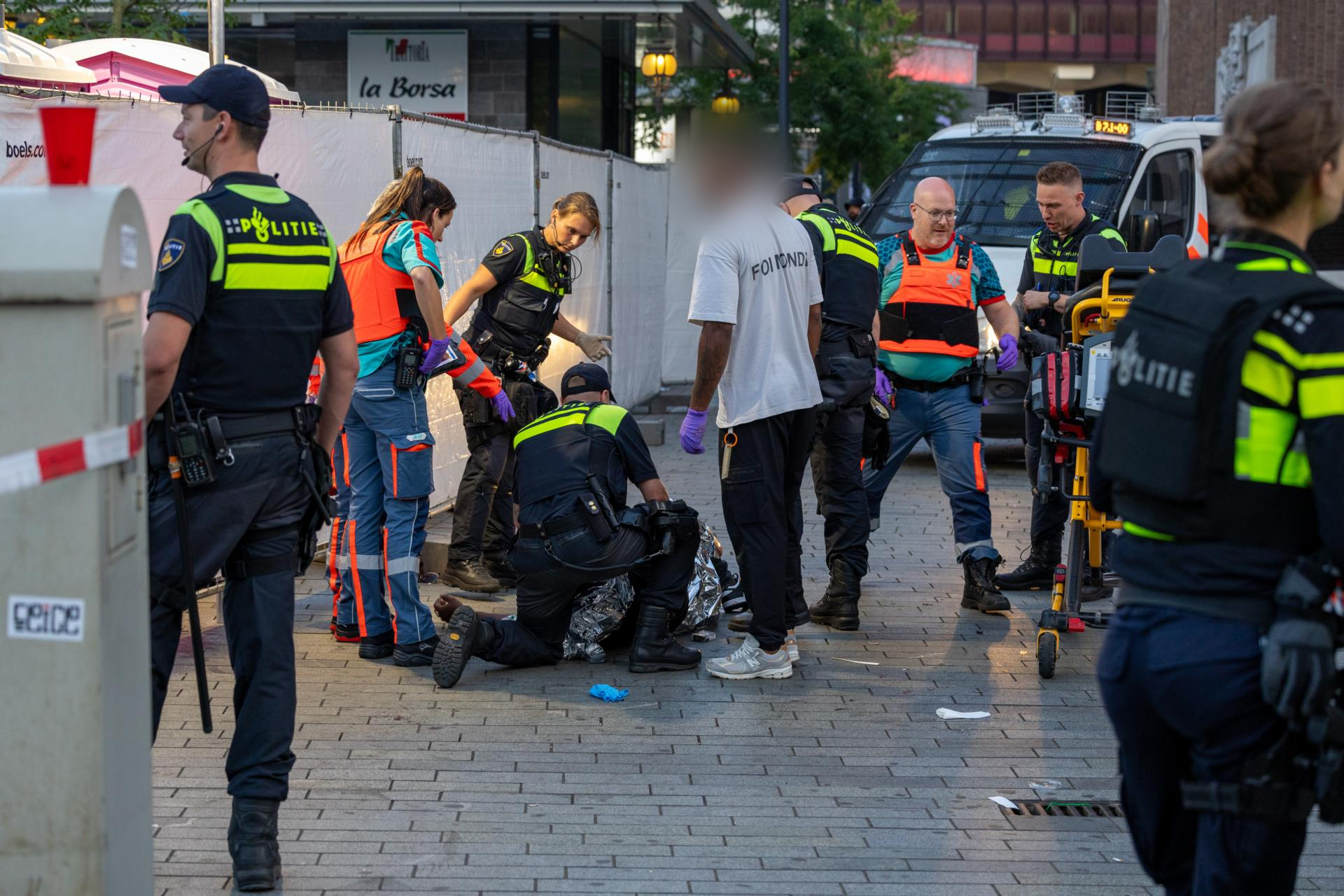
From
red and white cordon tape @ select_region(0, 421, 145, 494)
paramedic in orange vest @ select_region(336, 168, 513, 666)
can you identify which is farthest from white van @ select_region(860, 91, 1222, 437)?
red and white cordon tape @ select_region(0, 421, 145, 494)

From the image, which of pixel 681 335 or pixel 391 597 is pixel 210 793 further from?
pixel 681 335

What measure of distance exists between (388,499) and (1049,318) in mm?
3596

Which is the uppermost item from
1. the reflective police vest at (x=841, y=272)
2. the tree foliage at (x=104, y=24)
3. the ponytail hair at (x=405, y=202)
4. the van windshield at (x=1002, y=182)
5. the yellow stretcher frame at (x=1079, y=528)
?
the tree foliage at (x=104, y=24)

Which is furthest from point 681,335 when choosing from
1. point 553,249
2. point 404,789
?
point 404,789

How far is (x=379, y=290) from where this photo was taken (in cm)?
621

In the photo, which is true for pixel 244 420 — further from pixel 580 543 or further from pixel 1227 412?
pixel 1227 412

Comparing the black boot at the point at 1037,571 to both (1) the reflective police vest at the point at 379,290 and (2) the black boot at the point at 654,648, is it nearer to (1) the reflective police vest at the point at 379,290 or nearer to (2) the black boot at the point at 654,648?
(2) the black boot at the point at 654,648

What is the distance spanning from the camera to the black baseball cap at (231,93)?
403cm

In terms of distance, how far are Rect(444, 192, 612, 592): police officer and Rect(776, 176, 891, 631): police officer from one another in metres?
1.17

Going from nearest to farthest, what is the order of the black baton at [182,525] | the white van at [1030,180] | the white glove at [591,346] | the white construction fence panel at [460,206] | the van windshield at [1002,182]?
1. the black baton at [182,525]
2. the white glove at [591,346]
3. the white construction fence panel at [460,206]
4. the white van at [1030,180]
5. the van windshield at [1002,182]

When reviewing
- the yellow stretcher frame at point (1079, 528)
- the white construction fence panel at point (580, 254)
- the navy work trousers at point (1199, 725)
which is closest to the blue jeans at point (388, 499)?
the yellow stretcher frame at point (1079, 528)

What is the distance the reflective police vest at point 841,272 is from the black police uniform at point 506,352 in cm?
136

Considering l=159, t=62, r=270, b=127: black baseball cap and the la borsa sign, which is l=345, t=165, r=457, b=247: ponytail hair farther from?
the la borsa sign

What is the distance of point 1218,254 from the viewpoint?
9.29 ft
